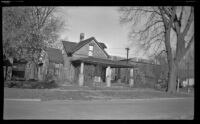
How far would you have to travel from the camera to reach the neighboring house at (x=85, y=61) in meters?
23.7

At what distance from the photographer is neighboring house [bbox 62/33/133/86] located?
933 inches

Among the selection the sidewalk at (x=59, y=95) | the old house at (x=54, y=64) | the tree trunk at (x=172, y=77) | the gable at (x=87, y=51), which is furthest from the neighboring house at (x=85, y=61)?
the tree trunk at (x=172, y=77)

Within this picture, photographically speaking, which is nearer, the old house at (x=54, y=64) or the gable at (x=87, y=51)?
the gable at (x=87, y=51)

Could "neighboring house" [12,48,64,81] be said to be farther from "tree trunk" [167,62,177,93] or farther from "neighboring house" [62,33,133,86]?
"tree trunk" [167,62,177,93]

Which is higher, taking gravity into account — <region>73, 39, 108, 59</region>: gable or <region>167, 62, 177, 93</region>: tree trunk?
<region>73, 39, 108, 59</region>: gable

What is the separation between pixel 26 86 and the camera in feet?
54.7

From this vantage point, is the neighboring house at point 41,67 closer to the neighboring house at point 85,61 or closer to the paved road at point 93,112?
the neighboring house at point 85,61

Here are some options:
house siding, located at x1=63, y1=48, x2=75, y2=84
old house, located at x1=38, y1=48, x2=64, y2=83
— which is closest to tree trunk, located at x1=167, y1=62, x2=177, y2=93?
house siding, located at x1=63, y1=48, x2=75, y2=84

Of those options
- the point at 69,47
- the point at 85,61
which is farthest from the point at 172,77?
the point at 69,47

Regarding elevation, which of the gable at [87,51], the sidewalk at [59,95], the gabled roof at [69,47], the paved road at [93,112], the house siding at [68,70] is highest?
the gabled roof at [69,47]

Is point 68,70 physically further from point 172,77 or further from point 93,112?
point 93,112
